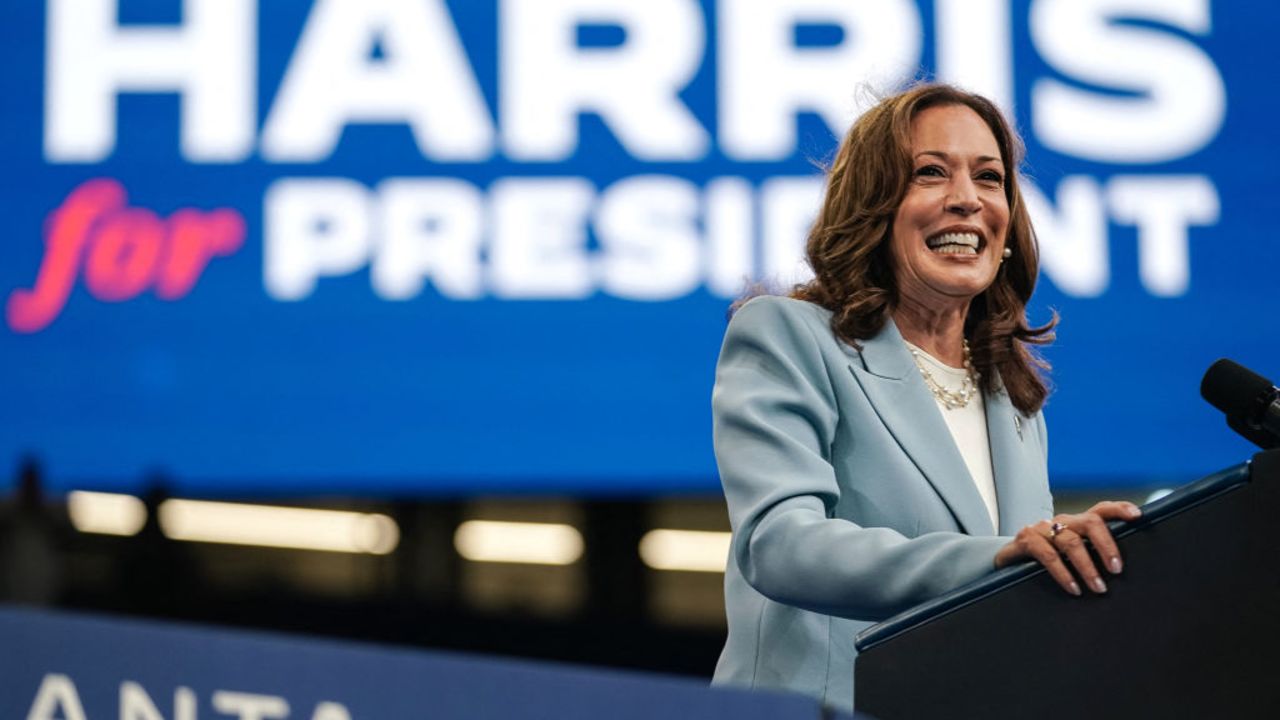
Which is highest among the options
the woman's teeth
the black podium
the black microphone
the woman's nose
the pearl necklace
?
the woman's nose

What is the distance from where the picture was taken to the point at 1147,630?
3.64 feet

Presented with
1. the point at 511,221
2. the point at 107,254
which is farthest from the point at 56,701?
the point at 107,254

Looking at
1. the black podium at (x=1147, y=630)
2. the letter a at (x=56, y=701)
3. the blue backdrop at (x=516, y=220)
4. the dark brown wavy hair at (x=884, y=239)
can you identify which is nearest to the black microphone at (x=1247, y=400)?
the black podium at (x=1147, y=630)

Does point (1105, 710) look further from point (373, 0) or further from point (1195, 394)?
point (373, 0)

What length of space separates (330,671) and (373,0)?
11.2 ft

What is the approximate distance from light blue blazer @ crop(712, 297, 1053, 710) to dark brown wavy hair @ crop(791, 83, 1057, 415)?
45 millimetres

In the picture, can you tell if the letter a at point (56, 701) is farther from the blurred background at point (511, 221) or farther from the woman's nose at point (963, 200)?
the blurred background at point (511, 221)

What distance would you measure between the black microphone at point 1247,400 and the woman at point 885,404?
0.16m

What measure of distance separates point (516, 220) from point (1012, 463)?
2.54 meters

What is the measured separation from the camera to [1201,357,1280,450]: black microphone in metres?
1.21

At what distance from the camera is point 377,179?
3.97 m

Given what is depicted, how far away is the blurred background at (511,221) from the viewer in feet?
12.8

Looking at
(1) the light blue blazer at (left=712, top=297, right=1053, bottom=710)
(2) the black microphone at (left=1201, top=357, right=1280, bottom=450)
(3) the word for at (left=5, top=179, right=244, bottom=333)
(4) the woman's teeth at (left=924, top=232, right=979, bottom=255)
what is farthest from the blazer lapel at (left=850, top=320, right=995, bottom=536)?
(3) the word for at (left=5, top=179, right=244, bottom=333)

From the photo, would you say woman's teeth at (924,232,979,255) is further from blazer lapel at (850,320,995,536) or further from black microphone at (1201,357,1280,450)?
black microphone at (1201,357,1280,450)
